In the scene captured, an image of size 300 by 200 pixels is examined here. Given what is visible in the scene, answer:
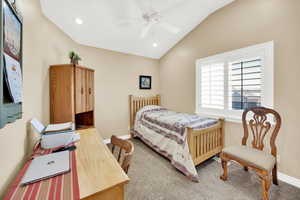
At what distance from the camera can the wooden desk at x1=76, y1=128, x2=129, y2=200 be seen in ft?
2.37

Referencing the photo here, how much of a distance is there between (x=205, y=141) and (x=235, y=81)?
1.29 meters

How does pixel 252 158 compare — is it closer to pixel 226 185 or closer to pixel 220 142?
pixel 226 185

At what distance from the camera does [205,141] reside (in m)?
2.21

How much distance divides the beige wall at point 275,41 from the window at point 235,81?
0.37 feet

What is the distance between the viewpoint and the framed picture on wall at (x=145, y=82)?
3.76m

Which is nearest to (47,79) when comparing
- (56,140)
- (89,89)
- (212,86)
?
(89,89)

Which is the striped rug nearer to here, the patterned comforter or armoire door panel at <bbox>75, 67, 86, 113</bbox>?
armoire door panel at <bbox>75, 67, 86, 113</bbox>

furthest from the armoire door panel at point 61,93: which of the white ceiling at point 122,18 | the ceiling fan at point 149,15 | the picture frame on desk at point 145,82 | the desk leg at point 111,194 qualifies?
the picture frame on desk at point 145,82

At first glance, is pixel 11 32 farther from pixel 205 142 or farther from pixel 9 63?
pixel 205 142

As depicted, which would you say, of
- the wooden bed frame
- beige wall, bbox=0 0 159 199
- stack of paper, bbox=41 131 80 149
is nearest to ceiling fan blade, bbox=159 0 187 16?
beige wall, bbox=0 0 159 199

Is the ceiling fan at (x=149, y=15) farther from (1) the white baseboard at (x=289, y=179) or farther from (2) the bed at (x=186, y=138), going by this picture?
(1) the white baseboard at (x=289, y=179)

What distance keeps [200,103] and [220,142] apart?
931 millimetres

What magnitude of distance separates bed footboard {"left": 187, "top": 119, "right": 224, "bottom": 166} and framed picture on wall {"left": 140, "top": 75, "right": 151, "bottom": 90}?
2216mm

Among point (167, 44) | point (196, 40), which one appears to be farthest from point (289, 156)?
point (167, 44)
